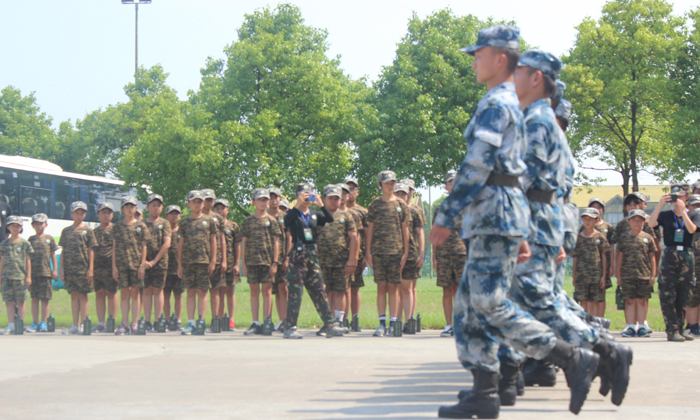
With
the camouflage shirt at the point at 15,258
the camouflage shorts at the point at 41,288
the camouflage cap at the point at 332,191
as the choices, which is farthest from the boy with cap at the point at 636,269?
the camouflage shirt at the point at 15,258

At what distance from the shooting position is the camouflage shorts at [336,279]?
1156 centimetres

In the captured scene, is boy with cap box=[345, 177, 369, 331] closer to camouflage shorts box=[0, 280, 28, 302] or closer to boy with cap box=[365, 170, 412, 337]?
boy with cap box=[365, 170, 412, 337]

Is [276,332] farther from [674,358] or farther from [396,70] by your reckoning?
[396,70]

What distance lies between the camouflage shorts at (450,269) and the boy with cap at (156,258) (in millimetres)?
4267

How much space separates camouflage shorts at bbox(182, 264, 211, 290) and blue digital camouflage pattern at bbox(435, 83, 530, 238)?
764 centimetres

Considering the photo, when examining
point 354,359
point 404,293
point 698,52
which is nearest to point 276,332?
point 404,293

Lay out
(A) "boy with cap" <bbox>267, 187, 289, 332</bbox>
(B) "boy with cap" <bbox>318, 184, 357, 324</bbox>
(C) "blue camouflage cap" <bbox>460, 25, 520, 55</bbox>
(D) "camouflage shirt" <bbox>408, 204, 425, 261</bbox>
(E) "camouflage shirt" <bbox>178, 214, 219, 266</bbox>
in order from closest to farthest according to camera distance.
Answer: (C) "blue camouflage cap" <bbox>460, 25, 520, 55</bbox>
(D) "camouflage shirt" <bbox>408, 204, 425, 261</bbox>
(B) "boy with cap" <bbox>318, 184, 357, 324</bbox>
(E) "camouflage shirt" <bbox>178, 214, 219, 266</bbox>
(A) "boy with cap" <bbox>267, 187, 289, 332</bbox>

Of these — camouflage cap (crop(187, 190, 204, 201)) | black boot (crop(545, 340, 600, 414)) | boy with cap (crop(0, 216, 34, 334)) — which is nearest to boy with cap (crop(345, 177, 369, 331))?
camouflage cap (crop(187, 190, 204, 201))

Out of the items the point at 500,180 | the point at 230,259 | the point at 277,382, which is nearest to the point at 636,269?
the point at 230,259

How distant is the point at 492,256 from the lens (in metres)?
4.44

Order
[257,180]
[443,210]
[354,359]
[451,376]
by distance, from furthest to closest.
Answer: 1. [257,180]
2. [354,359]
3. [451,376]
4. [443,210]

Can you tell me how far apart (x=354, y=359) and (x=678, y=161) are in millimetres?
26290

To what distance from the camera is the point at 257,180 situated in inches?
1373

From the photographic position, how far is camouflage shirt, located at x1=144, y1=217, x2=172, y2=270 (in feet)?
40.2
